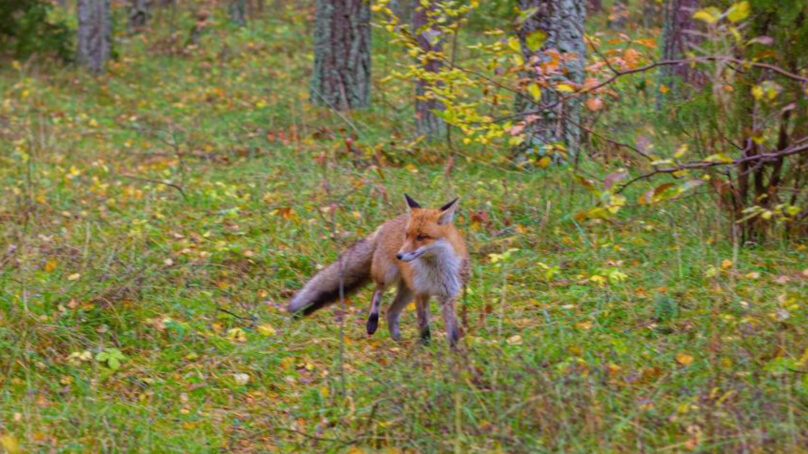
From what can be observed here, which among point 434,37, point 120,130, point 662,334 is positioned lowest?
point 120,130

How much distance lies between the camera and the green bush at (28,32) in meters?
17.9

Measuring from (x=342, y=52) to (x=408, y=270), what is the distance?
26.9 feet

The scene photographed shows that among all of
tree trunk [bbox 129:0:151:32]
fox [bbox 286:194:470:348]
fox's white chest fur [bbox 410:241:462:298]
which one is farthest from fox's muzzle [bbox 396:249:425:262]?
tree trunk [bbox 129:0:151:32]

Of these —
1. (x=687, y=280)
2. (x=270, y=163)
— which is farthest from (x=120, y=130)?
(x=687, y=280)

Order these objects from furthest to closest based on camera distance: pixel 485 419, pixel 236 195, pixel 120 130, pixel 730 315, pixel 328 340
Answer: pixel 120 130 → pixel 236 195 → pixel 328 340 → pixel 730 315 → pixel 485 419

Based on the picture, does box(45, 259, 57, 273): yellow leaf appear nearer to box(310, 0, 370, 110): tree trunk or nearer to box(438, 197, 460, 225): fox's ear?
box(438, 197, 460, 225): fox's ear

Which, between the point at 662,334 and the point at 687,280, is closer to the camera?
the point at 662,334

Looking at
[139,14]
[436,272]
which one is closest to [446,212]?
[436,272]

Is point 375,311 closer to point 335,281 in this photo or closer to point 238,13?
point 335,281

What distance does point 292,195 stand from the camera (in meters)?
10.0

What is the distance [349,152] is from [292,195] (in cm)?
160

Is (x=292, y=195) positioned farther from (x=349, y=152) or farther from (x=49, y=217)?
(x=49, y=217)

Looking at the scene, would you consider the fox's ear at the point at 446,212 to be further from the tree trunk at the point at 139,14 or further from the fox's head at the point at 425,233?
the tree trunk at the point at 139,14

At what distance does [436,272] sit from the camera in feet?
22.0
